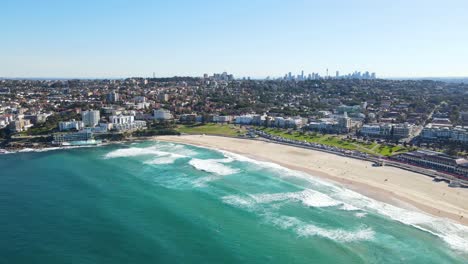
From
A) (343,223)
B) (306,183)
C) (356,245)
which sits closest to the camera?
(356,245)

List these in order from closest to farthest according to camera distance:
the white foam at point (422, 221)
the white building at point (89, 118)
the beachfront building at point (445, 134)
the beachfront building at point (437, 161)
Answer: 1. the white foam at point (422, 221)
2. the beachfront building at point (437, 161)
3. the beachfront building at point (445, 134)
4. the white building at point (89, 118)

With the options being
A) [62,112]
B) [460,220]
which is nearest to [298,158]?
[460,220]

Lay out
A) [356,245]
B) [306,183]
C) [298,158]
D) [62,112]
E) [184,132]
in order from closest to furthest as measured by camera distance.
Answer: [356,245]
[306,183]
[298,158]
[184,132]
[62,112]

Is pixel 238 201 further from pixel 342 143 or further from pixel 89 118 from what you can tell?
pixel 89 118

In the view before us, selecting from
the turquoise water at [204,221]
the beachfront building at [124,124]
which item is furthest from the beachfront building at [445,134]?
the beachfront building at [124,124]

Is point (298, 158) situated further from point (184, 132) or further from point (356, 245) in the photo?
point (184, 132)

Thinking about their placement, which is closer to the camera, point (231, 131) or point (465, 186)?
point (465, 186)

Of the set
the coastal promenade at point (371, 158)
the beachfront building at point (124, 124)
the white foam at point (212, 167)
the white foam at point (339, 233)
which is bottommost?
the white foam at point (339, 233)

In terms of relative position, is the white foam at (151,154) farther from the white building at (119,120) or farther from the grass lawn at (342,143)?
the grass lawn at (342,143)
